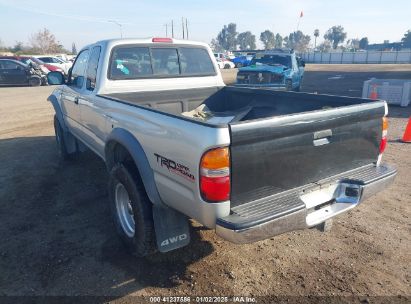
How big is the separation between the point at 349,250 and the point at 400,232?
79 cm

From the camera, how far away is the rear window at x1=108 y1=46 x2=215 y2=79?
4.27m

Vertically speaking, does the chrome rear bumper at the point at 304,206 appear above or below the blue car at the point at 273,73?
below

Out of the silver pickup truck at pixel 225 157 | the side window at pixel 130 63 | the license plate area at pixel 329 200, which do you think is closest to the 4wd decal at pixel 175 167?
the silver pickup truck at pixel 225 157

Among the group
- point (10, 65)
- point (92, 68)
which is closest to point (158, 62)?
point (92, 68)

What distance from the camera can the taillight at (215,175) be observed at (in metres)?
2.16

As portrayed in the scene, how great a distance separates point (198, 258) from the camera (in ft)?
10.7

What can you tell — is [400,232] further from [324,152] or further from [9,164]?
[9,164]

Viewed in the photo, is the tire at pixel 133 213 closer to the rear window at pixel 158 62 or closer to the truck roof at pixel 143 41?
the rear window at pixel 158 62

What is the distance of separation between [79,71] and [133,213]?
10.1 feet

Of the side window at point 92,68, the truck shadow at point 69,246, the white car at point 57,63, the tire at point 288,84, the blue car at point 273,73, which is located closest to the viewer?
the truck shadow at point 69,246

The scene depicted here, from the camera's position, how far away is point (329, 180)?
9.37 feet

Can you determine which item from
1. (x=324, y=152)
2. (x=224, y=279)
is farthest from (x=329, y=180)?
(x=224, y=279)

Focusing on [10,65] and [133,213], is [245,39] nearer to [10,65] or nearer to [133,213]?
[10,65]

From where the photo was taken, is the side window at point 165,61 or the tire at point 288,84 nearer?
the side window at point 165,61
